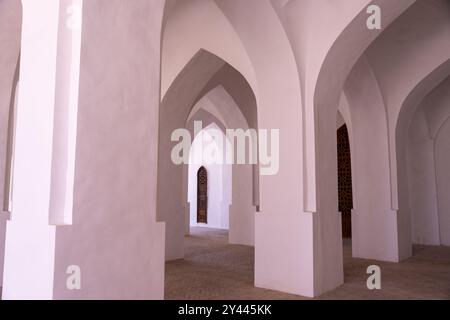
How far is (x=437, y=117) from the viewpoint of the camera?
1052 cm

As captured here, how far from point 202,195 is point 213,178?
3.60ft

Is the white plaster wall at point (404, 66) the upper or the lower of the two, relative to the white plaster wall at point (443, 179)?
upper

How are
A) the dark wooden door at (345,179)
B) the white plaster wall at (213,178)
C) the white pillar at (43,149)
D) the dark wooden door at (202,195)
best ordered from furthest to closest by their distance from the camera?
the dark wooden door at (202,195)
the white plaster wall at (213,178)
the dark wooden door at (345,179)
the white pillar at (43,149)

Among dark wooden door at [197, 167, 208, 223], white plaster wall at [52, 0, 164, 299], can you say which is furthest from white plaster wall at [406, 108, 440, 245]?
white plaster wall at [52, 0, 164, 299]

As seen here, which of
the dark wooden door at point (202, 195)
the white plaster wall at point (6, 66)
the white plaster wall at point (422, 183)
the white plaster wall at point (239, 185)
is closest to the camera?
the white plaster wall at point (6, 66)

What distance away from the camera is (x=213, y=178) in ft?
55.1

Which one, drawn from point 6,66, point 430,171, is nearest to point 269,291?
point 6,66

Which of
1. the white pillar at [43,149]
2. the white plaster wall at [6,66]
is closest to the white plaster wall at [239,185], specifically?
the white plaster wall at [6,66]

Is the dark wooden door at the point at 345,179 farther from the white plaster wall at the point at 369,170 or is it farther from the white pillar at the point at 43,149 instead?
the white pillar at the point at 43,149

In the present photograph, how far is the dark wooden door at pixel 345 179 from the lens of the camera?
11.5 m

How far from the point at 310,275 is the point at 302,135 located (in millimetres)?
1875

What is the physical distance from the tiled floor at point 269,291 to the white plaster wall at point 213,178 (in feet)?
22.4

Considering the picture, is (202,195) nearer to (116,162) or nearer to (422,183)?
(422,183)

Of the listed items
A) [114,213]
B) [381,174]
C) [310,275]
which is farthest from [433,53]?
[114,213]
